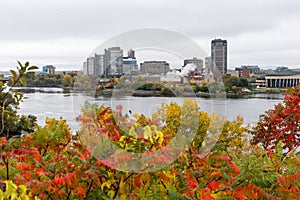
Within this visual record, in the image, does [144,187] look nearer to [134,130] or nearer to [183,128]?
[134,130]

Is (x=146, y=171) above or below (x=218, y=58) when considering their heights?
below

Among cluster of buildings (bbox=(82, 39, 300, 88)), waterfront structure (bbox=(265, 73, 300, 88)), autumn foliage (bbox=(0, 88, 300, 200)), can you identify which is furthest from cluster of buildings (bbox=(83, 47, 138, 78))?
waterfront structure (bbox=(265, 73, 300, 88))

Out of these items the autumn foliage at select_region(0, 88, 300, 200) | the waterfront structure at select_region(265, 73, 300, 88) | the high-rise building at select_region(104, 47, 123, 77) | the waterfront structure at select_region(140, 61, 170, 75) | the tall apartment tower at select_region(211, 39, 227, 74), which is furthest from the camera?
the waterfront structure at select_region(265, 73, 300, 88)

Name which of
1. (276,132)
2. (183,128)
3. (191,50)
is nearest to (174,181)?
(183,128)

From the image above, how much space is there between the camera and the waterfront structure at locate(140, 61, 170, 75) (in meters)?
2.16

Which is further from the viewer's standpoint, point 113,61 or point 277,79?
point 277,79

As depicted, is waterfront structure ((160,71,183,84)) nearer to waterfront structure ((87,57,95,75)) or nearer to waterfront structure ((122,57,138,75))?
waterfront structure ((122,57,138,75))

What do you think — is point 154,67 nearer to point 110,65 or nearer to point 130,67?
point 130,67

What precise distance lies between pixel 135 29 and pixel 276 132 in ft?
15.0

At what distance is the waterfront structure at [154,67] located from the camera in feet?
7.09

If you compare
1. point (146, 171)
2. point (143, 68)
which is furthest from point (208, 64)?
point (146, 171)

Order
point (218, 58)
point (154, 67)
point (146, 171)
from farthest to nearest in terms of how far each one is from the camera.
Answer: point (218, 58) → point (154, 67) → point (146, 171)

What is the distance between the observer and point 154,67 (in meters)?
2.20

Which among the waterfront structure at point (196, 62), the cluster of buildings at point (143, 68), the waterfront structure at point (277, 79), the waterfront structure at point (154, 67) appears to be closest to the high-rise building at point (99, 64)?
the cluster of buildings at point (143, 68)
